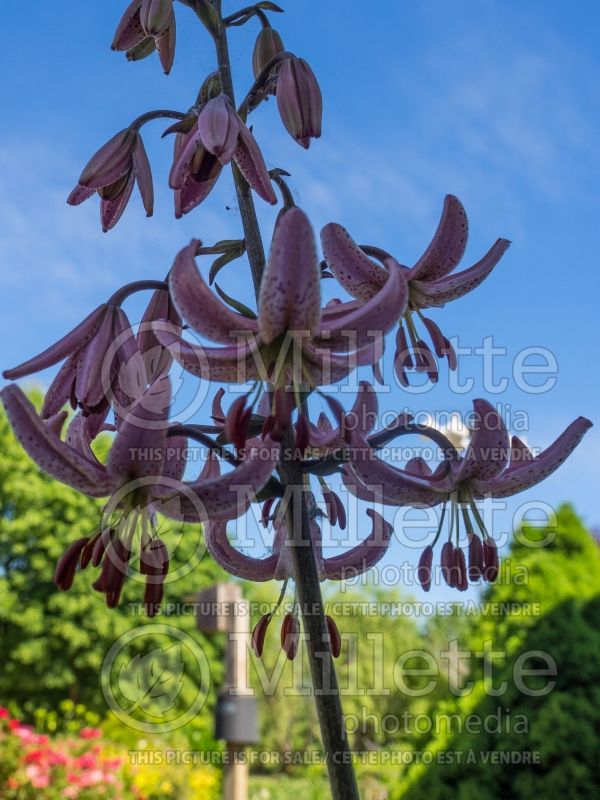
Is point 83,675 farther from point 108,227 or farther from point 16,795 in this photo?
point 108,227

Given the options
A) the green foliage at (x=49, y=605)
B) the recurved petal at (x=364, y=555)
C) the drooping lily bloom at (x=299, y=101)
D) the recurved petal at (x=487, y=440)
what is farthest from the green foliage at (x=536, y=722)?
the green foliage at (x=49, y=605)

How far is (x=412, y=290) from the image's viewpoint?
999 millimetres

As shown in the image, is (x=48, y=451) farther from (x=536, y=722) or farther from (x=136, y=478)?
(x=536, y=722)

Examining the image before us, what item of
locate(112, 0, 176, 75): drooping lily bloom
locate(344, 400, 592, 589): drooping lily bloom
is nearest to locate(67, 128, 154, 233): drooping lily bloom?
locate(112, 0, 176, 75): drooping lily bloom

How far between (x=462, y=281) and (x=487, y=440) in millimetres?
229

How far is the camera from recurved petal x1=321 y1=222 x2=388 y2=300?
91cm

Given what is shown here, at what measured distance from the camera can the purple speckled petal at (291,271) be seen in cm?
68

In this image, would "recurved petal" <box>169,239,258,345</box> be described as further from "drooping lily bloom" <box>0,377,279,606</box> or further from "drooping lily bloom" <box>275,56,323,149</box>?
"drooping lily bloom" <box>275,56,323,149</box>

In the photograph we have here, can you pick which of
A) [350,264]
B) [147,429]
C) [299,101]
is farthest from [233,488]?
[299,101]

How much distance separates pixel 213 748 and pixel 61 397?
9.07m

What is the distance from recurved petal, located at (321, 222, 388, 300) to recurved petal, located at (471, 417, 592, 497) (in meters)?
0.25

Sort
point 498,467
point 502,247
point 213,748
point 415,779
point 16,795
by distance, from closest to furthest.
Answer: point 498,467 < point 502,247 < point 415,779 < point 16,795 < point 213,748

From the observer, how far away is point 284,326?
73 cm

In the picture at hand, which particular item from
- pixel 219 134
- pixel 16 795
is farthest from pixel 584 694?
pixel 16 795
